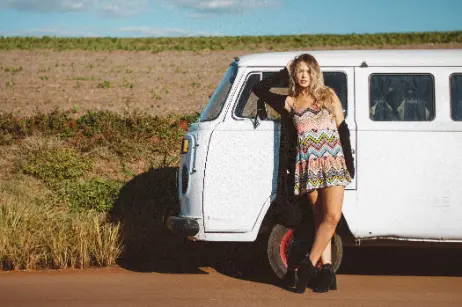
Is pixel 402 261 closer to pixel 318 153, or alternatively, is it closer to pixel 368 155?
pixel 368 155

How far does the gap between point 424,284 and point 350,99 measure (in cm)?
209

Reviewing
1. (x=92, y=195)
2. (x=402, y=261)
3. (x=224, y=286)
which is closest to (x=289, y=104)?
(x=224, y=286)

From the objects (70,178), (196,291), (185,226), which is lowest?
(196,291)

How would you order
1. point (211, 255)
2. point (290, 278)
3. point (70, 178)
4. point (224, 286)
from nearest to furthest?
point (290, 278) < point (224, 286) < point (211, 255) < point (70, 178)

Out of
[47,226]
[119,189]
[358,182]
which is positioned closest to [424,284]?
[358,182]

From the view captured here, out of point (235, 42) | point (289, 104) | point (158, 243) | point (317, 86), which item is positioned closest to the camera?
point (317, 86)

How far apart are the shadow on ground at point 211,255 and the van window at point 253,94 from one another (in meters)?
1.64

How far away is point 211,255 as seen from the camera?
8.29 metres

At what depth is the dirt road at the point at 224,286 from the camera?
19.8 ft

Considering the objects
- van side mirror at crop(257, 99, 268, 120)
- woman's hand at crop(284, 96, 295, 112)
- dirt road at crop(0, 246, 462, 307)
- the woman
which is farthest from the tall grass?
woman's hand at crop(284, 96, 295, 112)

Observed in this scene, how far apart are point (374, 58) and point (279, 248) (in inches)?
83.8

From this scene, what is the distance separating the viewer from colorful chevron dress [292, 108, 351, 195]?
6.04m

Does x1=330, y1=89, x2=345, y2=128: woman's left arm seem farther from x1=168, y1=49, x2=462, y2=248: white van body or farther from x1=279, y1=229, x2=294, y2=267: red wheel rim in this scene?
x1=279, y1=229, x2=294, y2=267: red wheel rim

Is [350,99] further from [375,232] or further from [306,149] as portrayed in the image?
[375,232]
